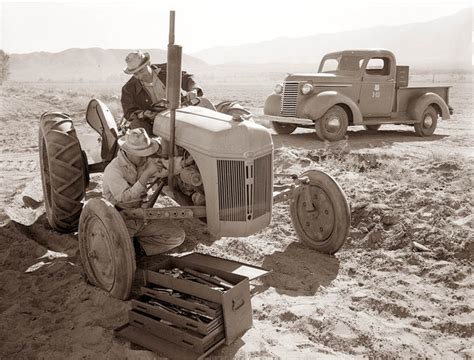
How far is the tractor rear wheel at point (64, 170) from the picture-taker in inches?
202

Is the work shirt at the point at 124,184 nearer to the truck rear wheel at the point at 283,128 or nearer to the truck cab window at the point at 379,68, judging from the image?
the truck rear wheel at the point at 283,128

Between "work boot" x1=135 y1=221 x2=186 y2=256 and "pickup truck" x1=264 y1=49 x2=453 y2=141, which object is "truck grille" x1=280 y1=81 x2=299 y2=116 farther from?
"work boot" x1=135 y1=221 x2=186 y2=256

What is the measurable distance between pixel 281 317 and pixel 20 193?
16.2 ft

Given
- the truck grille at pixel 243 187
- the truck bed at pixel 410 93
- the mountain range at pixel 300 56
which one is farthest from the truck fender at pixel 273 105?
the mountain range at pixel 300 56

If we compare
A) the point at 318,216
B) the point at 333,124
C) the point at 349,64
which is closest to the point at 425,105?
the point at 349,64

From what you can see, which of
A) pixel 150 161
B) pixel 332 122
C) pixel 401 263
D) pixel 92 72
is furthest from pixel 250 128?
pixel 92 72

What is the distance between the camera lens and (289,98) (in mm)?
11305

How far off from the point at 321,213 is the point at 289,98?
→ 6.53 m

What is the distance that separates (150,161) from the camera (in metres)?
4.37

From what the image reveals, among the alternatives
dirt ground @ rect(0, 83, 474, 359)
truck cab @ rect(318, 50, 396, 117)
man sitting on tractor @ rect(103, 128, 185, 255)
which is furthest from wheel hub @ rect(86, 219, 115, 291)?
truck cab @ rect(318, 50, 396, 117)

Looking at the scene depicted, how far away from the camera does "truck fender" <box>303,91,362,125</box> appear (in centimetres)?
1063

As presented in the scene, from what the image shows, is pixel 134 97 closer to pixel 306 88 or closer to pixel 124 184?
pixel 124 184

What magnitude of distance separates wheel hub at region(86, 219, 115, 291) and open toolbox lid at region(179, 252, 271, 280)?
2.18 ft

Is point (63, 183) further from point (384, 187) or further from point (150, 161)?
point (384, 187)
